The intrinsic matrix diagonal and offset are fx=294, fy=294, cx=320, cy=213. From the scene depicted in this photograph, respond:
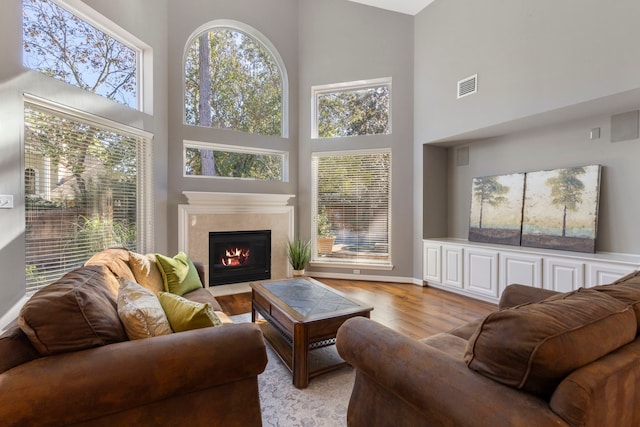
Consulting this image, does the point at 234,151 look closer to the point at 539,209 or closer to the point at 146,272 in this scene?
the point at 146,272

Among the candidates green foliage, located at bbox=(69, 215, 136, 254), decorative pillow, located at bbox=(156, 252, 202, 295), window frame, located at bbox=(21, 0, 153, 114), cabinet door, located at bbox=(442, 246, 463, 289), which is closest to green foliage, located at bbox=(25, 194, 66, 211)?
green foliage, located at bbox=(69, 215, 136, 254)

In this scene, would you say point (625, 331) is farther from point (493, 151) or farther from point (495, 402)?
point (493, 151)

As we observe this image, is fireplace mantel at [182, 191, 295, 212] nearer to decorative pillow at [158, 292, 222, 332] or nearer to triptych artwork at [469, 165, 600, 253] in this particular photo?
decorative pillow at [158, 292, 222, 332]

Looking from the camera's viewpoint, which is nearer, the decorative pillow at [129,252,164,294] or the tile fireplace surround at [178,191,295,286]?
the decorative pillow at [129,252,164,294]

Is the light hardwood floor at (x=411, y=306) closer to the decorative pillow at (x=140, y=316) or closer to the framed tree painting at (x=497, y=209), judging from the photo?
the framed tree painting at (x=497, y=209)

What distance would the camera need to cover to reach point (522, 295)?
193 cm

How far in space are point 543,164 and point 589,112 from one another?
2.40 ft

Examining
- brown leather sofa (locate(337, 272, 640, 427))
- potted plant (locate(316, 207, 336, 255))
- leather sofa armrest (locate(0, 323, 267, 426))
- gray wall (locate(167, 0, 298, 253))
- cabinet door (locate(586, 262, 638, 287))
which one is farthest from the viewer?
potted plant (locate(316, 207, 336, 255))

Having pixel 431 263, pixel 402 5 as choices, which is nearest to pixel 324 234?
pixel 431 263

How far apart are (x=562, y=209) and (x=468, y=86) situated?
1936mm

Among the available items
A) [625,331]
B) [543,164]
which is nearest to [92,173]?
[625,331]

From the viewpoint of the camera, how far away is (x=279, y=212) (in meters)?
4.90

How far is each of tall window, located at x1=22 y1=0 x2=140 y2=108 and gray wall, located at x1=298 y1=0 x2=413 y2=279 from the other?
103 inches

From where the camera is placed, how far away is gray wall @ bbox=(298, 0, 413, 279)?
15.9ft
